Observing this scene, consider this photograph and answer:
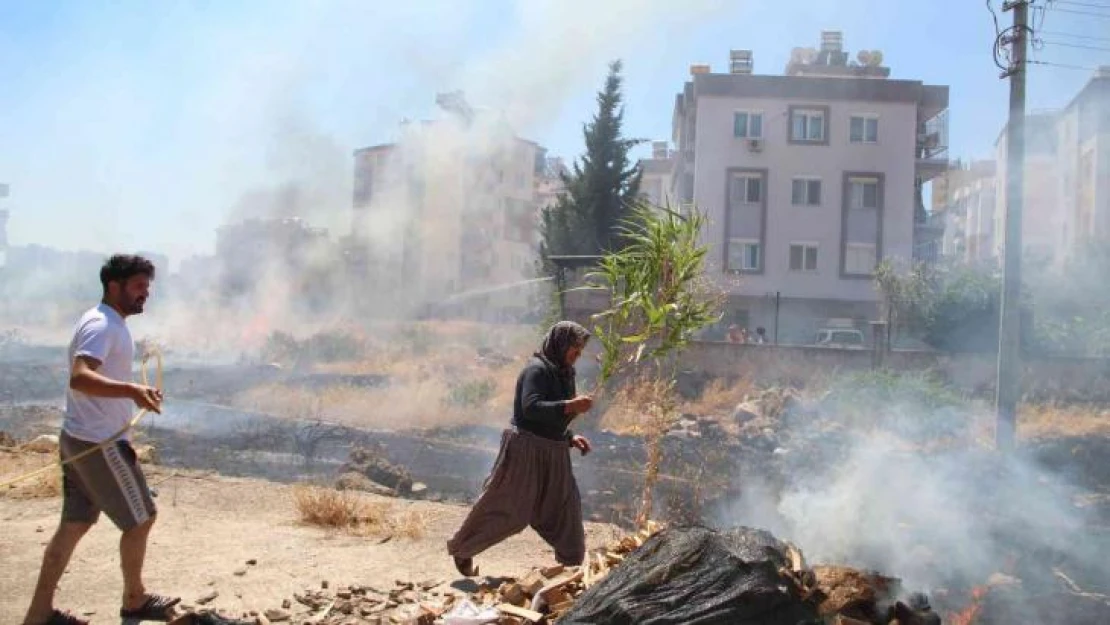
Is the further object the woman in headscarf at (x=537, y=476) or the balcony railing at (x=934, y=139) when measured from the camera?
the balcony railing at (x=934, y=139)

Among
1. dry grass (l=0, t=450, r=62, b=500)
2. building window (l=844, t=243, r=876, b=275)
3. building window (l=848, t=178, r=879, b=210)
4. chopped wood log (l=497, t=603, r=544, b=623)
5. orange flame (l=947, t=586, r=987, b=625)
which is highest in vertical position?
building window (l=848, t=178, r=879, b=210)

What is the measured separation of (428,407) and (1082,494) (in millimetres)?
12944

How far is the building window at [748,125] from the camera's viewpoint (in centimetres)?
3406

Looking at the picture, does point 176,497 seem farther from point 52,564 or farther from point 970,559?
point 970,559

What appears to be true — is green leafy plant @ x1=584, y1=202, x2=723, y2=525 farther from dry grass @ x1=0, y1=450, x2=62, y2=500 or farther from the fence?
the fence

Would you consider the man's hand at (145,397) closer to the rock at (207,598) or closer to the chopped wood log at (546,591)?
the rock at (207,598)

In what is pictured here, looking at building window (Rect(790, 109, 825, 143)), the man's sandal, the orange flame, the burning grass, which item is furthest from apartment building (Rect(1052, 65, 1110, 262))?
the man's sandal

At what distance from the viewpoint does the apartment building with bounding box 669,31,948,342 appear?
33750 millimetres

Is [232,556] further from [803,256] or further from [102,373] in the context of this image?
[803,256]

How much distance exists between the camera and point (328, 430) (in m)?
16.1

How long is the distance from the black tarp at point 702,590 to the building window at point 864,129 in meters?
32.8

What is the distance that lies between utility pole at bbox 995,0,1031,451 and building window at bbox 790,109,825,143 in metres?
21.5

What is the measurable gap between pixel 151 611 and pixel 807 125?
33.4 meters

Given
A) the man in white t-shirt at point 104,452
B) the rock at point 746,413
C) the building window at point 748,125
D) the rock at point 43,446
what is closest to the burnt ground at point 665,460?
the rock at point 746,413
